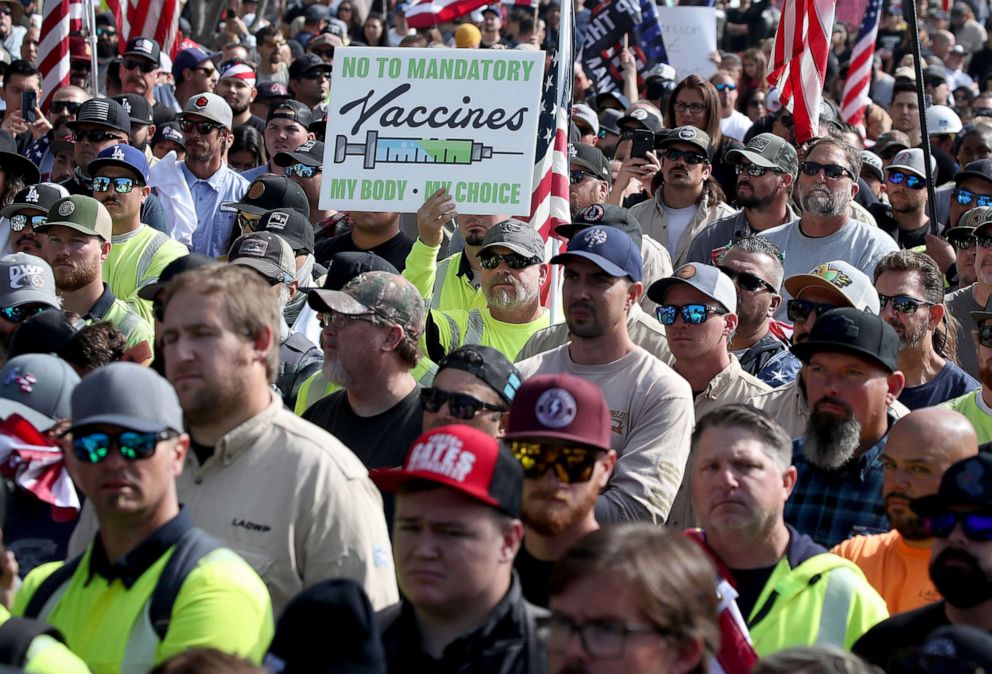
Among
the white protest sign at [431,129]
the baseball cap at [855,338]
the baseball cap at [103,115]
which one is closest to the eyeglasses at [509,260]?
the white protest sign at [431,129]

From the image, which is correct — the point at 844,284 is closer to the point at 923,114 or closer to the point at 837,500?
the point at 837,500

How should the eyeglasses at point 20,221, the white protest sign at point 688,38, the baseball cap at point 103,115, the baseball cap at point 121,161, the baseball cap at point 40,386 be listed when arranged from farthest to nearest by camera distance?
the white protest sign at point 688,38 < the baseball cap at point 103,115 < the baseball cap at point 121,161 < the eyeglasses at point 20,221 < the baseball cap at point 40,386

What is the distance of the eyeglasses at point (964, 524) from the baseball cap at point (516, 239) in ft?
11.4

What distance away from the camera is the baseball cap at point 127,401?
4.05 m

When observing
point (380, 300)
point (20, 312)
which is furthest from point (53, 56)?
point (380, 300)

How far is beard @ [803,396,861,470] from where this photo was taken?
576 centimetres

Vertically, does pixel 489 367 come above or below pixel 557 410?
below

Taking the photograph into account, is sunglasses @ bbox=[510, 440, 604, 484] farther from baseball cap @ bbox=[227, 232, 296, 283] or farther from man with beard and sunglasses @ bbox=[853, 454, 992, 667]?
baseball cap @ bbox=[227, 232, 296, 283]

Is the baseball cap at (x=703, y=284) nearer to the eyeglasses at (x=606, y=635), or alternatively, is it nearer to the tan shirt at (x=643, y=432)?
the tan shirt at (x=643, y=432)

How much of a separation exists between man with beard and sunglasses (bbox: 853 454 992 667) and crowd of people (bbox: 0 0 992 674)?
0.01m

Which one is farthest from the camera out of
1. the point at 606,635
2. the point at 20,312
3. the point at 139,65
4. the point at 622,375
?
the point at 139,65

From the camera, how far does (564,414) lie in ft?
15.5

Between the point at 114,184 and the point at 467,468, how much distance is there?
19.1 ft

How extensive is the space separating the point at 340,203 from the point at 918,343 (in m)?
3.06
